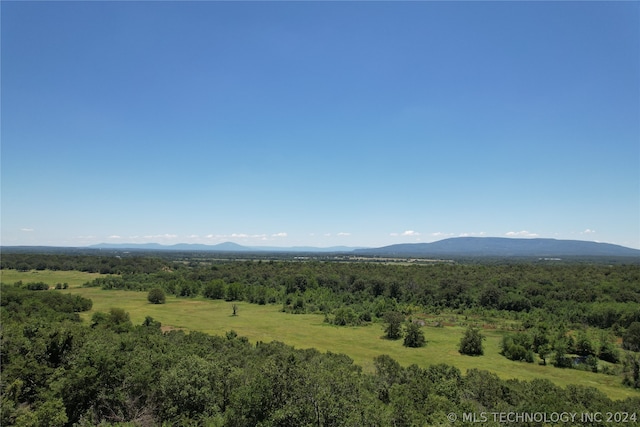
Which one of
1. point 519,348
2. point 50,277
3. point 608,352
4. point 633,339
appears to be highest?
point 50,277

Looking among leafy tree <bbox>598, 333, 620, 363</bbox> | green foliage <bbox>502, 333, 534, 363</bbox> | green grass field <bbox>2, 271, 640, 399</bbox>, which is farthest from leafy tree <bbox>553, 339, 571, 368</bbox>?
leafy tree <bbox>598, 333, 620, 363</bbox>

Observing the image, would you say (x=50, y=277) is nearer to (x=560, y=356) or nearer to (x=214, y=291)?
(x=214, y=291)

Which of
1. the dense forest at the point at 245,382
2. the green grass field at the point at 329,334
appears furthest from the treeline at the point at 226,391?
the green grass field at the point at 329,334

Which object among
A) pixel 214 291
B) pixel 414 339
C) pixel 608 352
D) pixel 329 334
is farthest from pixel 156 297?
pixel 608 352

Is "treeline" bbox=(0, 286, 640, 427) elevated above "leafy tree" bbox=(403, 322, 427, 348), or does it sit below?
above

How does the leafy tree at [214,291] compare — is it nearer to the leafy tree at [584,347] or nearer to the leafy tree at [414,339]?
the leafy tree at [414,339]

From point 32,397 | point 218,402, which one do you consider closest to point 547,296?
point 218,402

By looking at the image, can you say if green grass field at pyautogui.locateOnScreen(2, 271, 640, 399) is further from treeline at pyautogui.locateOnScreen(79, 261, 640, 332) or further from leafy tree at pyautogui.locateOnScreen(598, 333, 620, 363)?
leafy tree at pyautogui.locateOnScreen(598, 333, 620, 363)

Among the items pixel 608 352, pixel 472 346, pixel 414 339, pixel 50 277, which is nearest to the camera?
pixel 608 352
